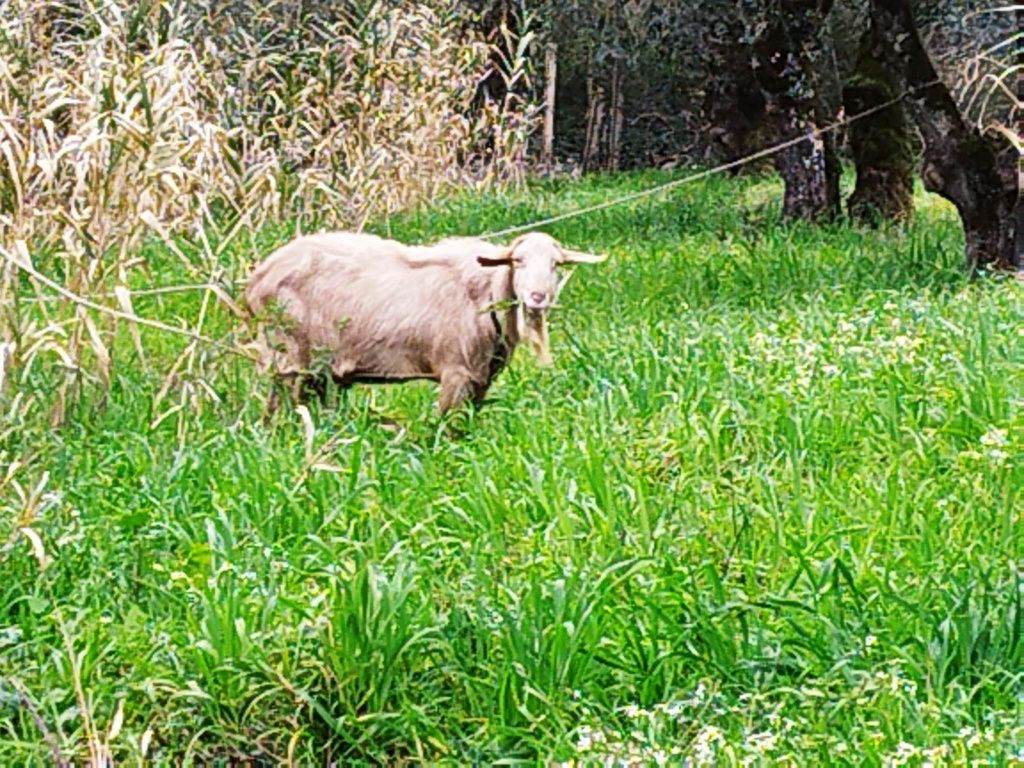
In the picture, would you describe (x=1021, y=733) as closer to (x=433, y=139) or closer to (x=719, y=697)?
(x=719, y=697)

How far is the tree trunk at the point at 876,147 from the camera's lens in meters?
14.0

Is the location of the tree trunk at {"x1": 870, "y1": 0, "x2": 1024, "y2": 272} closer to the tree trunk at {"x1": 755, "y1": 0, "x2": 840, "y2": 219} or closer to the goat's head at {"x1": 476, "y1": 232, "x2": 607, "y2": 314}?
the tree trunk at {"x1": 755, "y1": 0, "x2": 840, "y2": 219}

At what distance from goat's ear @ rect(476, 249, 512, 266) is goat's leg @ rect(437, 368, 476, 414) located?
50 centimetres

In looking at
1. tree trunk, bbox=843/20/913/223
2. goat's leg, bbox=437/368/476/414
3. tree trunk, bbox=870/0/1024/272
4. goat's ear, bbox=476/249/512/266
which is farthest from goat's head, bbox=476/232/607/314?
tree trunk, bbox=843/20/913/223

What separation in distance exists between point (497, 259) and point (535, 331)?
14.3 inches

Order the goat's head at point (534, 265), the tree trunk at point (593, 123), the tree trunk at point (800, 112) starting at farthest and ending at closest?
the tree trunk at point (593, 123) < the tree trunk at point (800, 112) < the goat's head at point (534, 265)

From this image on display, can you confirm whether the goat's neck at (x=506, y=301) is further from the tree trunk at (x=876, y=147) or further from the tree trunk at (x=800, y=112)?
the tree trunk at (x=876, y=147)

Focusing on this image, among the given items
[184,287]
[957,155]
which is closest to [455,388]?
[184,287]

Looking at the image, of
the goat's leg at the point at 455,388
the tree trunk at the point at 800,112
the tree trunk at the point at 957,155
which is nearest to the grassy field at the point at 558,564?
the goat's leg at the point at 455,388

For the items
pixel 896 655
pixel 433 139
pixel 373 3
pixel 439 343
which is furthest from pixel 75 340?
pixel 433 139

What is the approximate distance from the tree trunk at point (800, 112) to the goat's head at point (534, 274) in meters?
7.26

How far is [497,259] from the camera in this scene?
22.4 ft

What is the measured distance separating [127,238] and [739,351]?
107 inches

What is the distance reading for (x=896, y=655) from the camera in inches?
162
